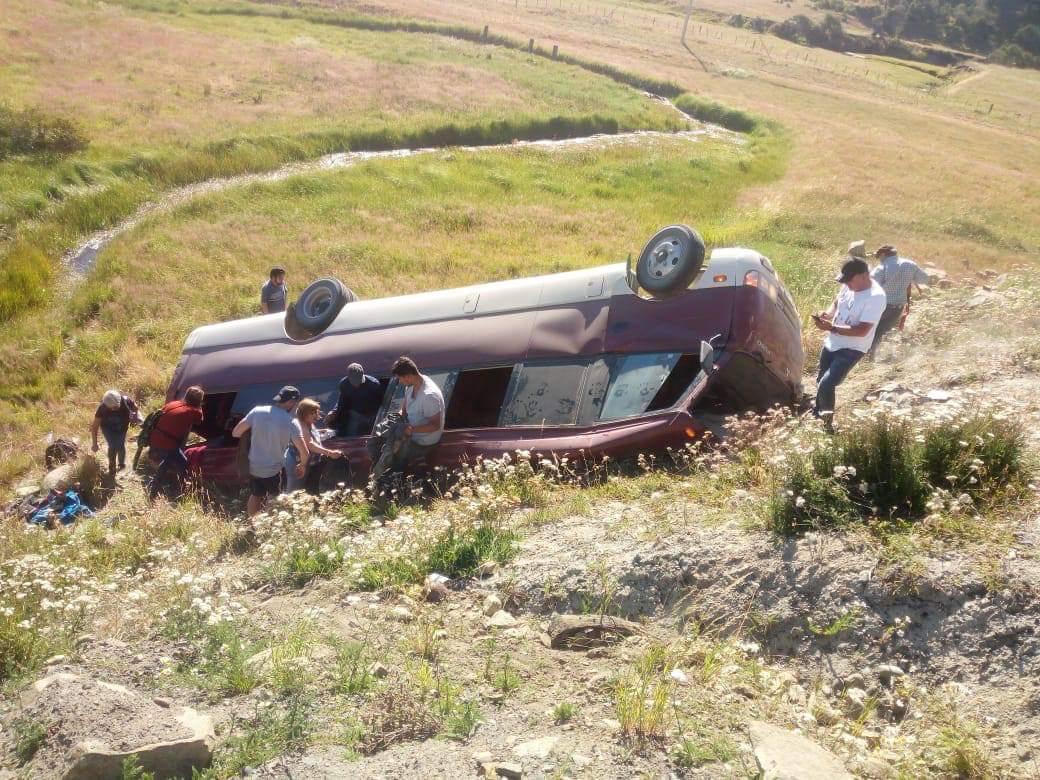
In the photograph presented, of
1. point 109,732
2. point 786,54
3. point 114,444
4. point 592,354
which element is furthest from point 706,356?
point 786,54

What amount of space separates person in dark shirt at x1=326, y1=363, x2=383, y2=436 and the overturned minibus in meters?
0.13

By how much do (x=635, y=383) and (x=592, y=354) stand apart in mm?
566

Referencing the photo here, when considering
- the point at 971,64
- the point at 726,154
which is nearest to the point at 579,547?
the point at 726,154

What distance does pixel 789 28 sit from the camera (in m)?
86.7

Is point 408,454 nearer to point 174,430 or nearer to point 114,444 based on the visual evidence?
point 174,430

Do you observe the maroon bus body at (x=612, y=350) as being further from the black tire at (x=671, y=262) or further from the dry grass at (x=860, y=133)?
the dry grass at (x=860, y=133)

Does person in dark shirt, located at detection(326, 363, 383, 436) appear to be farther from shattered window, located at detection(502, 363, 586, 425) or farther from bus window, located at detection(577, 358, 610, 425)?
bus window, located at detection(577, 358, 610, 425)

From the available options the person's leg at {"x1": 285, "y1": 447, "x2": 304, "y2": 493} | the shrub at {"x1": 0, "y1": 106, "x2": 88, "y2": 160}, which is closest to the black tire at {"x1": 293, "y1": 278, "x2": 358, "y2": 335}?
the person's leg at {"x1": 285, "y1": 447, "x2": 304, "y2": 493}

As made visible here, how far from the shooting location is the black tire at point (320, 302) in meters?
10.5

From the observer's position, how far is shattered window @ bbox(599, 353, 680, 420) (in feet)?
26.2

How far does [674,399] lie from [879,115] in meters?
43.0

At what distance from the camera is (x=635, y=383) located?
8102mm

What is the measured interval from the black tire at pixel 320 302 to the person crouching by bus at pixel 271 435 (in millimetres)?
2364

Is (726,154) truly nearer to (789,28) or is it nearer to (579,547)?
(579,547)
